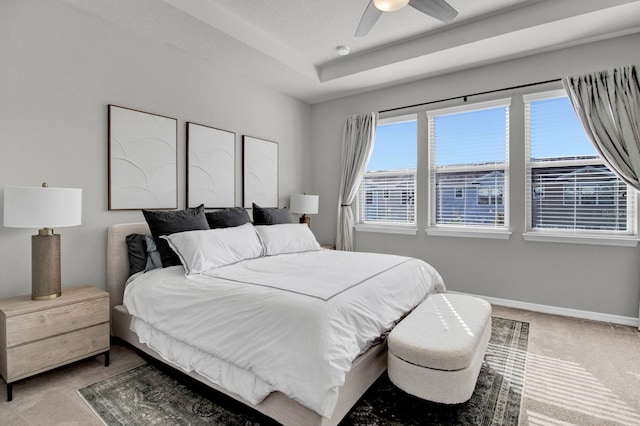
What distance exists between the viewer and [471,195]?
4.11m

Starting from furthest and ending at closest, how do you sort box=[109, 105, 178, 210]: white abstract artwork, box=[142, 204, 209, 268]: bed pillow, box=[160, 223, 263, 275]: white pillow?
box=[109, 105, 178, 210]: white abstract artwork
box=[142, 204, 209, 268]: bed pillow
box=[160, 223, 263, 275]: white pillow

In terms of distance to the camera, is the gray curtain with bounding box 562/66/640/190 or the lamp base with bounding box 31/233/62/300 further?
the gray curtain with bounding box 562/66/640/190

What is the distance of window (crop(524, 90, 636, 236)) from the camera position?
3352 mm

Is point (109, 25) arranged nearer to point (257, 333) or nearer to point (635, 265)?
point (257, 333)

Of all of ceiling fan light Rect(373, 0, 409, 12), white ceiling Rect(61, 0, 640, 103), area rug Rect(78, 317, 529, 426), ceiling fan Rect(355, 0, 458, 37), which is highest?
white ceiling Rect(61, 0, 640, 103)

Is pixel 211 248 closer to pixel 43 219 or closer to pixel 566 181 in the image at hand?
pixel 43 219

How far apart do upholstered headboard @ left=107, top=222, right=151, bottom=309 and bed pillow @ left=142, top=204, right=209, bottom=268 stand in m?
0.26

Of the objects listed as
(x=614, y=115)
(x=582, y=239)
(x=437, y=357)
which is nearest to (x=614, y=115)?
(x=614, y=115)

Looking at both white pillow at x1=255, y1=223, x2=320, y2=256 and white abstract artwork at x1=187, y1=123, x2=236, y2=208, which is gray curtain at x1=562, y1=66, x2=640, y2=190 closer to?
white pillow at x1=255, y1=223, x2=320, y2=256

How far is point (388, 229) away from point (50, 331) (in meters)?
3.72

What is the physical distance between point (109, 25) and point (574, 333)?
4980mm

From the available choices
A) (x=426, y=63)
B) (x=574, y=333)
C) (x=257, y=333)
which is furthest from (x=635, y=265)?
(x=257, y=333)

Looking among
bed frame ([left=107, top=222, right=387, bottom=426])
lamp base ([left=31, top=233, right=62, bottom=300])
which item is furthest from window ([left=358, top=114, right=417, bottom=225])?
lamp base ([left=31, top=233, right=62, bottom=300])

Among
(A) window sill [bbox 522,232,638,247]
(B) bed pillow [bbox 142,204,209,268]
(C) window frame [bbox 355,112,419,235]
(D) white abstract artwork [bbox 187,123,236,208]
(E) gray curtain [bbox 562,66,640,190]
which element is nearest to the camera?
(B) bed pillow [bbox 142,204,209,268]
